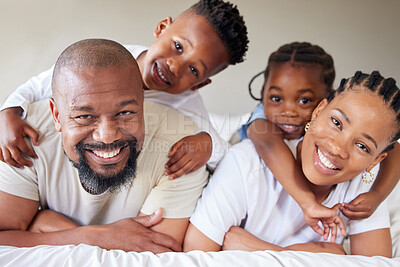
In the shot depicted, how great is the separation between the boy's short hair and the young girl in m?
0.15

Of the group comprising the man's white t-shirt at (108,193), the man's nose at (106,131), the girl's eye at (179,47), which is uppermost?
the girl's eye at (179,47)

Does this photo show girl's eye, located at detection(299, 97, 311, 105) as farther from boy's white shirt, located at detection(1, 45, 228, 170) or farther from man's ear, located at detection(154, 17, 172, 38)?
man's ear, located at detection(154, 17, 172, 38)

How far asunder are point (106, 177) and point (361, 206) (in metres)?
0.76

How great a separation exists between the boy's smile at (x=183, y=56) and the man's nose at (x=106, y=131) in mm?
417

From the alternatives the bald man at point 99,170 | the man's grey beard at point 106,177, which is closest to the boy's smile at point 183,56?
the bald man at point 99,170

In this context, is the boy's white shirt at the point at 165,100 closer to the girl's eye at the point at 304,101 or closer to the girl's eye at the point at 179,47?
the girl's eye at the point at 179,47

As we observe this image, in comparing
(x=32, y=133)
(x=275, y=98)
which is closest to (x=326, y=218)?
(x=275, y=98)

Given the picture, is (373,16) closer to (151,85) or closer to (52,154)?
(151,85)

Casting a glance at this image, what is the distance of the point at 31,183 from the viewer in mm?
1049

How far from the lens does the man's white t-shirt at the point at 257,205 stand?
117 cm

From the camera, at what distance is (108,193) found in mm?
1129

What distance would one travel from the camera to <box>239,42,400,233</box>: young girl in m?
1.15

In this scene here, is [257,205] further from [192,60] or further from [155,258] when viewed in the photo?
[192,60]

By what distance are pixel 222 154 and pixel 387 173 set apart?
1.81 ft
